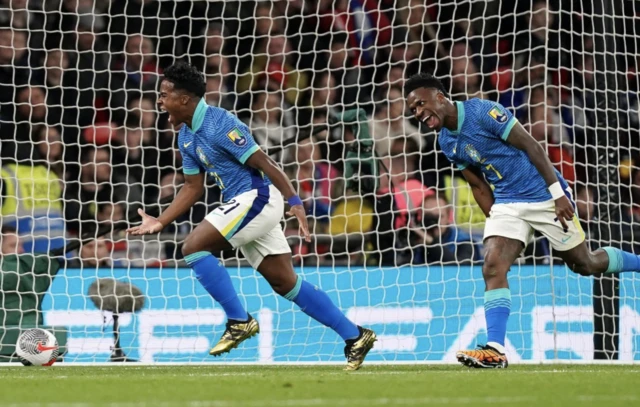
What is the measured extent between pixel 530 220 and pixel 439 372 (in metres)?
1.06

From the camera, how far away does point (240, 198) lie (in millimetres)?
6668

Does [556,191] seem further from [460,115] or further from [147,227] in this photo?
[147,227]

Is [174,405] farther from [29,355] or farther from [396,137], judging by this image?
[396,137]

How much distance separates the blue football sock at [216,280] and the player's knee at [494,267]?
1.37m

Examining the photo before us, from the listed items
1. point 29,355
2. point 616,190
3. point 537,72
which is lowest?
point 29,355

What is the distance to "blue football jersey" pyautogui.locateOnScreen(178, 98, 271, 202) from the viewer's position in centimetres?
661

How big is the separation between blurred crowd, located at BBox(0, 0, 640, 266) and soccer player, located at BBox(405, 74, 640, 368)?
2053 mm

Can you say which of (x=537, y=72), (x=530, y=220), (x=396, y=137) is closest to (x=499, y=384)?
(x=530, y=220)

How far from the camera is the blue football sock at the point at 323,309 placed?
6.76 metres

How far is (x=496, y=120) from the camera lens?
6.54 meters

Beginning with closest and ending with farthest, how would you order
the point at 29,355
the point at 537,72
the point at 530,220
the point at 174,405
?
the point at 174,405
the point at 530,220
the point at 29,355
the point at 537,72

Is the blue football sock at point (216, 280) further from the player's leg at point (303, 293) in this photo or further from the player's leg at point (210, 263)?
the player's leg at point (303, 293)

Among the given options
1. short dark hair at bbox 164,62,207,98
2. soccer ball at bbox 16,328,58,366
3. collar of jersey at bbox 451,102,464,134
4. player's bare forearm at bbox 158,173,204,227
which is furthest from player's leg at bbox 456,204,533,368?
Answer: soccer ball at bbox 16,328,58,366

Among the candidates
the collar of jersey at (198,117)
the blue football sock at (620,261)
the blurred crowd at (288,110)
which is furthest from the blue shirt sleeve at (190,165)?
the blue football sock at (620,261)
